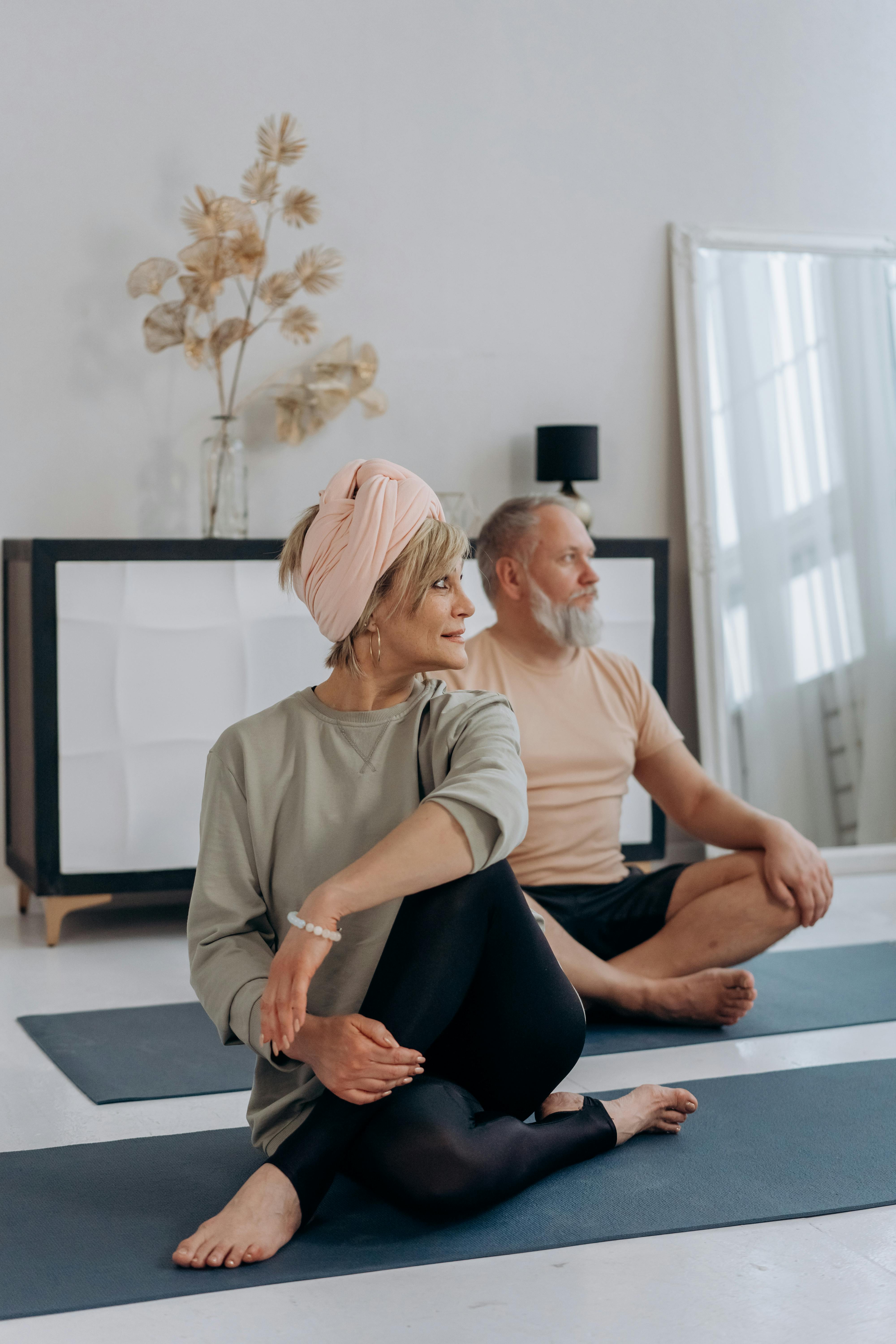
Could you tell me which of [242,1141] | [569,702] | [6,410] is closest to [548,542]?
[569,702]

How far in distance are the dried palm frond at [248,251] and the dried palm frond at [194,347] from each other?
0.22 meters

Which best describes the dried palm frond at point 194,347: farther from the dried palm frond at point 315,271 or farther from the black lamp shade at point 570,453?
the black lamp shade at point 570,453

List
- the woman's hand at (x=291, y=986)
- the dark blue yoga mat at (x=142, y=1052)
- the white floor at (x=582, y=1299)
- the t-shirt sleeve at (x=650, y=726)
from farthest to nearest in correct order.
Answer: the t-shirt sleeve at (x=650, y=726), the dark blue yoga mat at (x=142, y=1052), the woman's hand at (x=291, y=986), the white floor at (x=582, y=1299)

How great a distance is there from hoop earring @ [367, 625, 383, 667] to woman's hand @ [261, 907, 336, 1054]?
0.41 metres

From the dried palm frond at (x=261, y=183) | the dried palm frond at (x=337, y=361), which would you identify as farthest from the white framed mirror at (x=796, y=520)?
the dried palm frond at (x=261, y=183)

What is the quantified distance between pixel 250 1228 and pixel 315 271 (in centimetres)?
298

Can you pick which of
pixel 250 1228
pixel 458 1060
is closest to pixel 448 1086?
pixel 458 1060

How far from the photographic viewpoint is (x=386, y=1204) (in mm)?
1938

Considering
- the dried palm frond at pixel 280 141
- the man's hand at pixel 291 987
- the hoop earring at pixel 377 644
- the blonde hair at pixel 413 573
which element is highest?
the dried palm frond at pixel 280 141

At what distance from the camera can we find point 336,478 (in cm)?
192

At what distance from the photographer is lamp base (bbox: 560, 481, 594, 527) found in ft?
14.1

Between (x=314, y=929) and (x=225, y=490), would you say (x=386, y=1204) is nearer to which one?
(x=314, y=929)

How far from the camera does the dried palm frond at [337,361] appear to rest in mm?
4129

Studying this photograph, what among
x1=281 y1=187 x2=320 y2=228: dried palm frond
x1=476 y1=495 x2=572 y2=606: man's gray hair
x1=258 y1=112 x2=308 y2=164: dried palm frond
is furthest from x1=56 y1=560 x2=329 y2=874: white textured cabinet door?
x1=258 y1=112 x2=308 y2=164: dried palm frond
